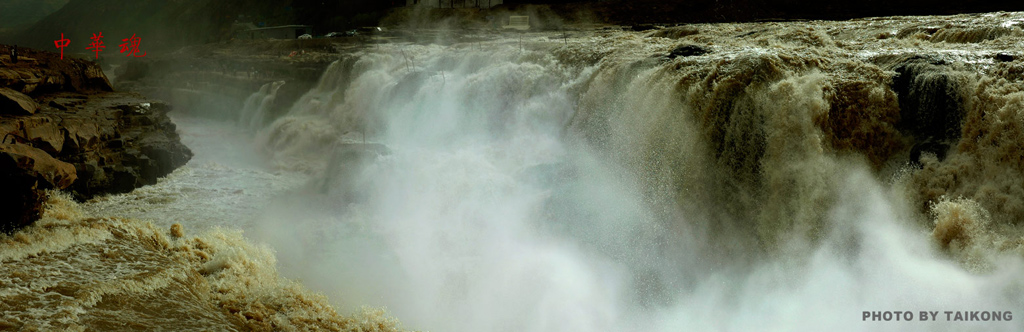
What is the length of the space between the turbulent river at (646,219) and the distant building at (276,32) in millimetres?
17073

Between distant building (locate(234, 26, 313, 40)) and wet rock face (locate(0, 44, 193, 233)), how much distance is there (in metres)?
13.5

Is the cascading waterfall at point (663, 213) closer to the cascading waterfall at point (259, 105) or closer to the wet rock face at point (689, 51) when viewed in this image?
the wet rock face at point (689, 51)

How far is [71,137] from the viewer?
336 inches

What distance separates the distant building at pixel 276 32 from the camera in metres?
25.8

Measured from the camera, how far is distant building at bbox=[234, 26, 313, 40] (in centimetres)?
2585

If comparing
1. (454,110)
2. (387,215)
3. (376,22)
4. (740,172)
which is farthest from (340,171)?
(376,22)

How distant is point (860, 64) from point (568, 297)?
419cm

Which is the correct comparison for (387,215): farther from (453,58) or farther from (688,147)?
(453,58)

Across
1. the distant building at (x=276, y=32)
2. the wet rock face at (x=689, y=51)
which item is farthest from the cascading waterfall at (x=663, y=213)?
the distant building at (x=276, y=32)

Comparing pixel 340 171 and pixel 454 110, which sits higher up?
pixel 454 110

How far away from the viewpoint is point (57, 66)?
37.7 ft

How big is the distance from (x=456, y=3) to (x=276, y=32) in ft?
29.4

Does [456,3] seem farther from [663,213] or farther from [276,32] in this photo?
[663,213]

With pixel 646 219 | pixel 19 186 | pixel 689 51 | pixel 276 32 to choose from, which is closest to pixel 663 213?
pixel 646 219
